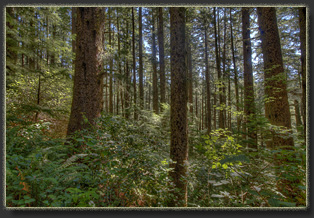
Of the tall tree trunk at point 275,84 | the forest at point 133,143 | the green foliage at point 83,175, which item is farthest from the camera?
the tall tree trunk at point 275,84

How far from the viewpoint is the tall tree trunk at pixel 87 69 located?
3953 mm

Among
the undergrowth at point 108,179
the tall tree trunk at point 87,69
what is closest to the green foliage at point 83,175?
the undergrowth at point 108,179

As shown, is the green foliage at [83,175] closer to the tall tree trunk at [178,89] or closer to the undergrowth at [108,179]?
the undergrowth at [108,179]

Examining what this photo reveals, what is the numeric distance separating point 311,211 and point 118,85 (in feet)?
15.9

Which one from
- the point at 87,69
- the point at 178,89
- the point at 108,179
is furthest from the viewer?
the point at 178,89

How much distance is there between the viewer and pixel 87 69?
13.2 ft

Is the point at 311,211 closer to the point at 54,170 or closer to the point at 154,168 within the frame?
the point at 154,168

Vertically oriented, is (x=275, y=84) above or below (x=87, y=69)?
below

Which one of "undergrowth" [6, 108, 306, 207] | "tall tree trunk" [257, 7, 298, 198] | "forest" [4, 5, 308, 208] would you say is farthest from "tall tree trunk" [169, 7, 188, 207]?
"tall tree trunk" [257, 7, 298, 198]

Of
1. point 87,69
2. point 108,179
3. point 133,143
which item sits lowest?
point 108,179

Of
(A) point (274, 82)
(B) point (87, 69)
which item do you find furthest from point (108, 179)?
(A) point (274, 82)

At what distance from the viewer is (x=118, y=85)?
4.84 metres

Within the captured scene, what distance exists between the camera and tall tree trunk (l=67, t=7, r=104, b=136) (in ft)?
13.0

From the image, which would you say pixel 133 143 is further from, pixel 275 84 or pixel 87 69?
pixel 275 84
